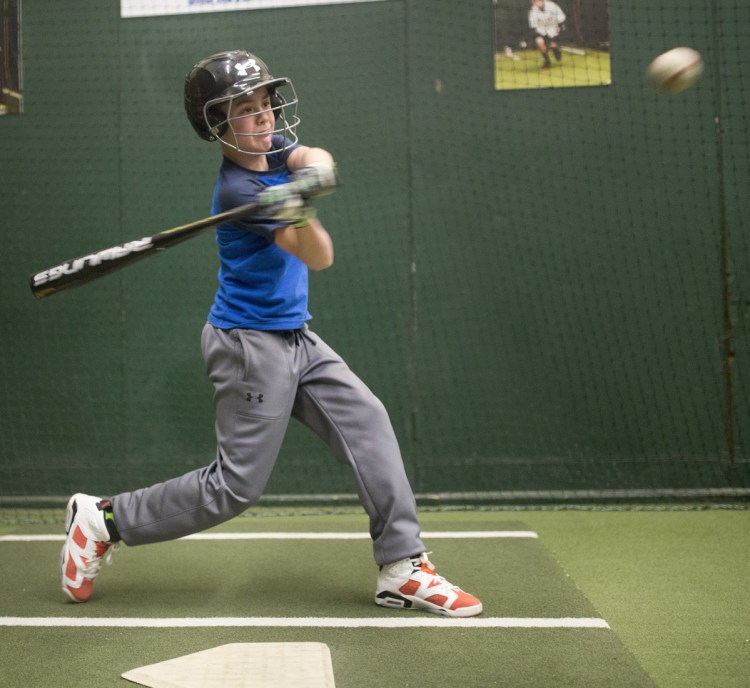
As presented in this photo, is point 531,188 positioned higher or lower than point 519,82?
lower

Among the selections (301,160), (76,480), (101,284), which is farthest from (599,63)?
(76,480)

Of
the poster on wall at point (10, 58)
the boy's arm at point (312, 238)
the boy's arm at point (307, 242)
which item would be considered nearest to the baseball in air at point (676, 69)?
the boy's arm at point (312, 238)

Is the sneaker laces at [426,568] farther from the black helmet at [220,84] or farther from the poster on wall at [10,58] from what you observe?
the poster on wall at [10,58]

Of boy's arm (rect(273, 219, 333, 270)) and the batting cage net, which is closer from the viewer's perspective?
boy's arm (rect(273, 219, 333, 270))

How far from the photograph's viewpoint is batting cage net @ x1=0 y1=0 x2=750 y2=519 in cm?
455

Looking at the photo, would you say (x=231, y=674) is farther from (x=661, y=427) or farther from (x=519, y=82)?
(x=519, y=82)

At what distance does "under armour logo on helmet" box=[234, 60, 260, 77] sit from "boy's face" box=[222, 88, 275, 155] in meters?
0.06

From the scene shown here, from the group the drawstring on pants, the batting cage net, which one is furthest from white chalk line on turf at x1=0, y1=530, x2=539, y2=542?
the drawstring on pants

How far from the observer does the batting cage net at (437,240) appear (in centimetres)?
455

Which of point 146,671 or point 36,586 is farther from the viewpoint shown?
point 36,586

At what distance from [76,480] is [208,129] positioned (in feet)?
8.85

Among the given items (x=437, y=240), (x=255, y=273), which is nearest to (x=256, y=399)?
(x=255, y=273)

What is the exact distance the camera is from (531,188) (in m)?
4.63

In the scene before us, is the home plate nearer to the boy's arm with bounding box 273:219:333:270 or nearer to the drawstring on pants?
the drawstring on pants
